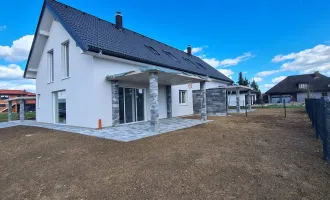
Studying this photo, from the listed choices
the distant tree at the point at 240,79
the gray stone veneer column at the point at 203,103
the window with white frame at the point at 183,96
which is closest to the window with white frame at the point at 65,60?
the gray stone veneer column at the point at 203,103

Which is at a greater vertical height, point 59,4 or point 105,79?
point 59,4

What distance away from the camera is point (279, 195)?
2.52 meters

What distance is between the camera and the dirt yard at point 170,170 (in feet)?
8.99

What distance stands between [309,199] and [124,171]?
316 cm

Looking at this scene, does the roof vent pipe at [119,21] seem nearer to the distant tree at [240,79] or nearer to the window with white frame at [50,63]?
the window with white frame at [50,63]

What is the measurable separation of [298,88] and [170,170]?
4325cm

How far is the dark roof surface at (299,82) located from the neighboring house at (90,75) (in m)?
34.7

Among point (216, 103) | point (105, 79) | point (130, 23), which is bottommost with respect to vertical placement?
point (216, 103)

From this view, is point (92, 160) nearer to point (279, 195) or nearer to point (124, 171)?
point (124, 171)

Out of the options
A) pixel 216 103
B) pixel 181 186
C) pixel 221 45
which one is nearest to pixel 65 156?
pixel 181 186

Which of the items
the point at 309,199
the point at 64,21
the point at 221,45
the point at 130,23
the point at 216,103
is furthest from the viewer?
the point at 221,45

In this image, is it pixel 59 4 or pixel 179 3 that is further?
pixel 179 3

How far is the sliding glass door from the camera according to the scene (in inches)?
392

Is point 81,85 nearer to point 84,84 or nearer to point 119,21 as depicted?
point 84,84
